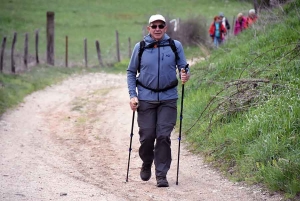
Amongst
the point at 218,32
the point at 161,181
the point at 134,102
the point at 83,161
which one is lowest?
the point at 83,161

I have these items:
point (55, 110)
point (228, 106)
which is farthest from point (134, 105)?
point (55, 110)

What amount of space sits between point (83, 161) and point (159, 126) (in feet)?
6.96

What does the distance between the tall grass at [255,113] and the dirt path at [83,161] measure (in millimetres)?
267

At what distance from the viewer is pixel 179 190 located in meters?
7.84

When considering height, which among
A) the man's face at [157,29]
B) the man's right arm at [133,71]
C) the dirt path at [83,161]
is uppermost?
the man's face at [157,29]

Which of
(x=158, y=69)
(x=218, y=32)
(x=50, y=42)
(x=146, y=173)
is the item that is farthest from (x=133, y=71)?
(x=50, y=42)

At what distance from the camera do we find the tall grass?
25.2ft

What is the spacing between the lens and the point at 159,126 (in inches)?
313

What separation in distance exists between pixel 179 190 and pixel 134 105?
1.18 m

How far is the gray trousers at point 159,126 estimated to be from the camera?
7938 mm

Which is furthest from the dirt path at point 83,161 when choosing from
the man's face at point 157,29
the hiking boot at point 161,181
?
the man's face at point 157,29

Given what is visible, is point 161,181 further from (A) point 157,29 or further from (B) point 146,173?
(A) point 157,29

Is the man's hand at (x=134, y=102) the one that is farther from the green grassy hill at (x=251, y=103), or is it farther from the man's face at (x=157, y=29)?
the green grassy hill at (x=251, y=103)

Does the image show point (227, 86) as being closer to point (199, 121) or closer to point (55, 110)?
point (199, 121)
